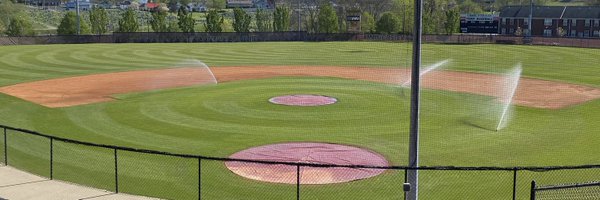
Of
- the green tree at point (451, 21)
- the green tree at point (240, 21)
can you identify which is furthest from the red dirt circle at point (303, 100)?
the green tree at point (451, 21)

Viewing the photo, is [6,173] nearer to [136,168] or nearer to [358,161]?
[136,168]

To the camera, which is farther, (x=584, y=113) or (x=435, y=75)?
(x=435, y=75)

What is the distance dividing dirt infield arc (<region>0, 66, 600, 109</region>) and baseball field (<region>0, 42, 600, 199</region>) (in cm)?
13

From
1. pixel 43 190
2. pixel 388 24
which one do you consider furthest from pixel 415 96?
pixel 388 24

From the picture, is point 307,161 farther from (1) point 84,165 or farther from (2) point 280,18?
(2) point 280,18

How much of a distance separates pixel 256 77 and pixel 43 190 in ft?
101

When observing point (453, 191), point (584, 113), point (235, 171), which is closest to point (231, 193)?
point (235, 171)

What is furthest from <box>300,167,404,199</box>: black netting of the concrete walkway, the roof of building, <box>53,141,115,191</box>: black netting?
the roof of building

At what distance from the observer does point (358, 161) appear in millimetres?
20688

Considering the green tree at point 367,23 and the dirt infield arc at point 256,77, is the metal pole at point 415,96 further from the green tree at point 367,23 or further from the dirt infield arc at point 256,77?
the green tree at point 367,23

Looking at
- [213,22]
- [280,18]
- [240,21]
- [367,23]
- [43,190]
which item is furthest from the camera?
[367,23]

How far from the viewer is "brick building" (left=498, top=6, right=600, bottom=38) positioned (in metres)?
118

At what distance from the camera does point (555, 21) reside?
4850 inches

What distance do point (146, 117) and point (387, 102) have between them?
1324cm
